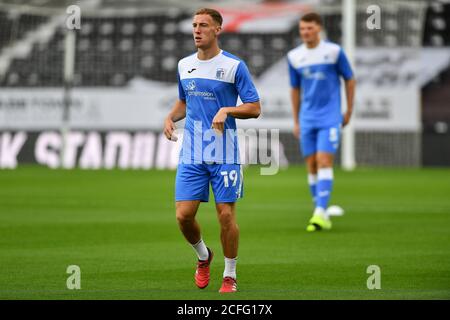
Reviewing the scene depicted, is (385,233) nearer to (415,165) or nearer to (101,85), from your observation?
(415,165)

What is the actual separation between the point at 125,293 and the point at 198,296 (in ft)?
1.68

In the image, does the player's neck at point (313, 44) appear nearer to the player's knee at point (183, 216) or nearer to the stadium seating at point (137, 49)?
the player's knee at point (183, 216)

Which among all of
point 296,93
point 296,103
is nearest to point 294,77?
point 296,93

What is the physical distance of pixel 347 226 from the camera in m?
13.4

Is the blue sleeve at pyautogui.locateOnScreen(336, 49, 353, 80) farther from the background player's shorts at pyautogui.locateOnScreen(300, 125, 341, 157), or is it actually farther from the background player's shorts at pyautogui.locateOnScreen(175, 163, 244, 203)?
the background player's shorts at pyautogui.locateOnScreen(175, 163, 244, 203)

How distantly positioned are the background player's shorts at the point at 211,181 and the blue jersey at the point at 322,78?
17.3 feet

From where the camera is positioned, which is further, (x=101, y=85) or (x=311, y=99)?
(x=101, y=85)

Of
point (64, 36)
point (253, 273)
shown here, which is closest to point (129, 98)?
point (64, 36)

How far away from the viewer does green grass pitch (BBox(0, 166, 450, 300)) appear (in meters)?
8.33

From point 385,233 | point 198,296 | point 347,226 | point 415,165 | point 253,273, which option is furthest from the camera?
point 415,165

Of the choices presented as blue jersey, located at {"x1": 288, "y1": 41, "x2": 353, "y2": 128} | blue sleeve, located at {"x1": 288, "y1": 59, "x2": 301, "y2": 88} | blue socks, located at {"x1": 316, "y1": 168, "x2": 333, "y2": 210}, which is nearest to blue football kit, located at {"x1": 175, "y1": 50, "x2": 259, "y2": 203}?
blue socks, located at {"x1": 316, "y1": 168, "x2": 333, "y2": 210}

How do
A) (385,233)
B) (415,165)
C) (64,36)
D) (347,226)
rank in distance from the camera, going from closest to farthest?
(385,233) < (347,226) < (415,165) < (64,36)

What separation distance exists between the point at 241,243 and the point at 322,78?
2.80m

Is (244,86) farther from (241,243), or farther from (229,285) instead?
(241,243)
